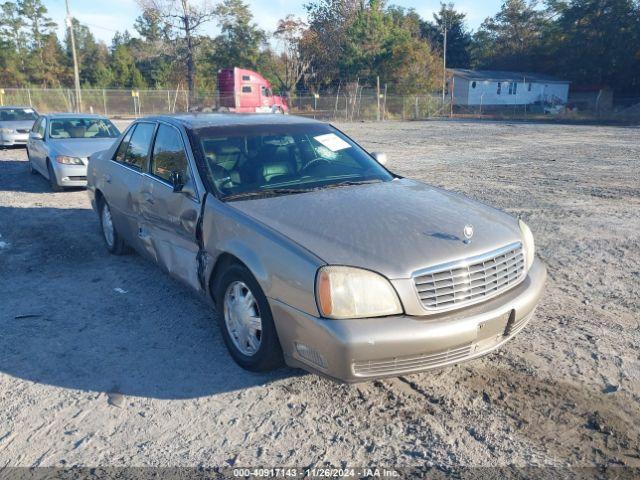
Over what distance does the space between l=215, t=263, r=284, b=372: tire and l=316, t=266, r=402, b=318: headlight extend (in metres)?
Result: 0.48

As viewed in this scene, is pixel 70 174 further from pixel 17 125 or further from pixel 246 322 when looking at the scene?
pixel 17 125

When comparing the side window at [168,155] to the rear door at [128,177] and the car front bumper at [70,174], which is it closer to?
the rear door at [128,177]

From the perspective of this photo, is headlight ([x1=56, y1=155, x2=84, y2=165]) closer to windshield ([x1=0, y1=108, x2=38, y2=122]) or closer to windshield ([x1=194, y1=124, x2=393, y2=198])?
windshield ([x1=194, y1=124, x2=393, y2=198])

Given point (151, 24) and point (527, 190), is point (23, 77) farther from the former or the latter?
point (527, 190)

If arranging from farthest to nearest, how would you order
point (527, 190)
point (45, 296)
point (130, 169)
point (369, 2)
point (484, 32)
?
point (484, 32)
point (369, 2)
point (527, 190)
point (130, 169)
point (45, 296)

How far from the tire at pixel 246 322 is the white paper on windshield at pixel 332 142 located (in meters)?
1.66

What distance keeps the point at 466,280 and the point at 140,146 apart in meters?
3.50

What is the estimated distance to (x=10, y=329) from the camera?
Result: 4.32 meters

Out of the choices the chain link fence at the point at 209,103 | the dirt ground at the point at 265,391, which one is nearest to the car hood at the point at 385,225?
the dirt ground at the point at 265,391

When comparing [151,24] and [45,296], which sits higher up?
[151,24]

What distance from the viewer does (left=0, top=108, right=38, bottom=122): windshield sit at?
55.1 ft

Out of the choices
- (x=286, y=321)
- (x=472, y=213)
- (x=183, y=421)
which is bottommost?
(x=183, y=421)

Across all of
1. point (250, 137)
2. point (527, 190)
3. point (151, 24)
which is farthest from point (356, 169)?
point (151, 24)

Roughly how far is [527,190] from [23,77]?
5999cm
